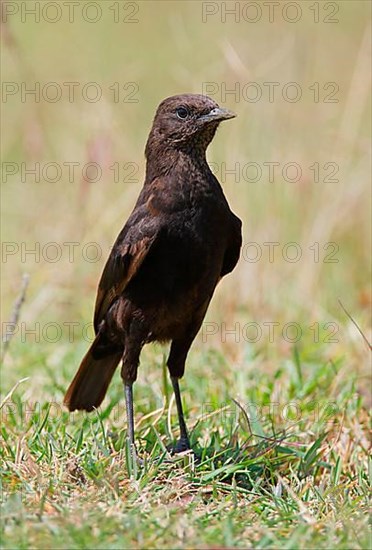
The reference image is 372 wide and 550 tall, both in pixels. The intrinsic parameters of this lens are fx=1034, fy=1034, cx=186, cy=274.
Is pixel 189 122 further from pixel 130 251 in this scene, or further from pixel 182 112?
pixel 130 251

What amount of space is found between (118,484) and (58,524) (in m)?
0.56

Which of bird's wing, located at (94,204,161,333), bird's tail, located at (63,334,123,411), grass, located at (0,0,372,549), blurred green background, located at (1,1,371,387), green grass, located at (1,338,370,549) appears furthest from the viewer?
blurred green background, located at (1,1,371,387)

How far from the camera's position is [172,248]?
430 cm

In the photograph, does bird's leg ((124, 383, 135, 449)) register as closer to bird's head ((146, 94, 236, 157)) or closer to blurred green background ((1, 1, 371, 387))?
bird's head ((146, 94, 236, 157))

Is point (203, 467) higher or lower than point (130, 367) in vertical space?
lower

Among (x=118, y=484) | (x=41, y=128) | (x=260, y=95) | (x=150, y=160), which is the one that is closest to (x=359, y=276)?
(x=260, y=95)

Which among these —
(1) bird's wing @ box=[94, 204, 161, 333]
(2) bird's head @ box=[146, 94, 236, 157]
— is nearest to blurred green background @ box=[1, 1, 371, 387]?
(2) bird's head @ box=[146, 94, 236, 157]

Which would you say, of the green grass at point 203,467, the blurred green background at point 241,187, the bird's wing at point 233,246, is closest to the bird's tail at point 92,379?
the green grass at point 203,467

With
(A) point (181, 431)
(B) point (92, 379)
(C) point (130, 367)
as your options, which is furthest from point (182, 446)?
(B) point (92, 379)

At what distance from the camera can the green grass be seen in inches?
134

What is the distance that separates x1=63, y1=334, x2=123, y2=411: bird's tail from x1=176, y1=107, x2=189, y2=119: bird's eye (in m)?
1.11

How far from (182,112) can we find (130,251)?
2.30 feet

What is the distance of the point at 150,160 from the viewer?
466 centimetres

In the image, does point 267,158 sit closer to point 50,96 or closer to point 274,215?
point 274,215
